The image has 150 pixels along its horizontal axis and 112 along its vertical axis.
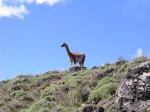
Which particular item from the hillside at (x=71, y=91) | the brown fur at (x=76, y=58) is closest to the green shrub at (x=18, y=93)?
the hillside at (x=71, y=91)

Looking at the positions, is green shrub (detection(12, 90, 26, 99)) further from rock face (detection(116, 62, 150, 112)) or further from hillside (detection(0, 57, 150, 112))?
rock face (detection(116, 62, 150, 112))

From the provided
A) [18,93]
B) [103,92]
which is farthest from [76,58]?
[103,92]

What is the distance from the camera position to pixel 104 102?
16.8 metres

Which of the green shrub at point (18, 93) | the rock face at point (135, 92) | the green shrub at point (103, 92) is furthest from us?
the green shrub at point (18, 93)

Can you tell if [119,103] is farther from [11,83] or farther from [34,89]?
[11,83]

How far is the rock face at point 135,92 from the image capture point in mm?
13039

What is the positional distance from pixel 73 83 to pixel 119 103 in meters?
9.99

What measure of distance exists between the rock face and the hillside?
3 centimetres

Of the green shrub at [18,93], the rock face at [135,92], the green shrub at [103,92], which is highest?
the green shrub at [18,93]

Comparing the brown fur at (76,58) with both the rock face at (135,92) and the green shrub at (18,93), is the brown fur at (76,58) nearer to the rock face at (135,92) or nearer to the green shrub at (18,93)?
the green shrub at (18,93)

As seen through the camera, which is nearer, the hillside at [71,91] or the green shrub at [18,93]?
the hillside at [71,91]

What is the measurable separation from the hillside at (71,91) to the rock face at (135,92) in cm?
3

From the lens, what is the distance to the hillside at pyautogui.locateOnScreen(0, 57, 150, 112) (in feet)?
52.3

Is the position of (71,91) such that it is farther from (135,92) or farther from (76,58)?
(76,58)
